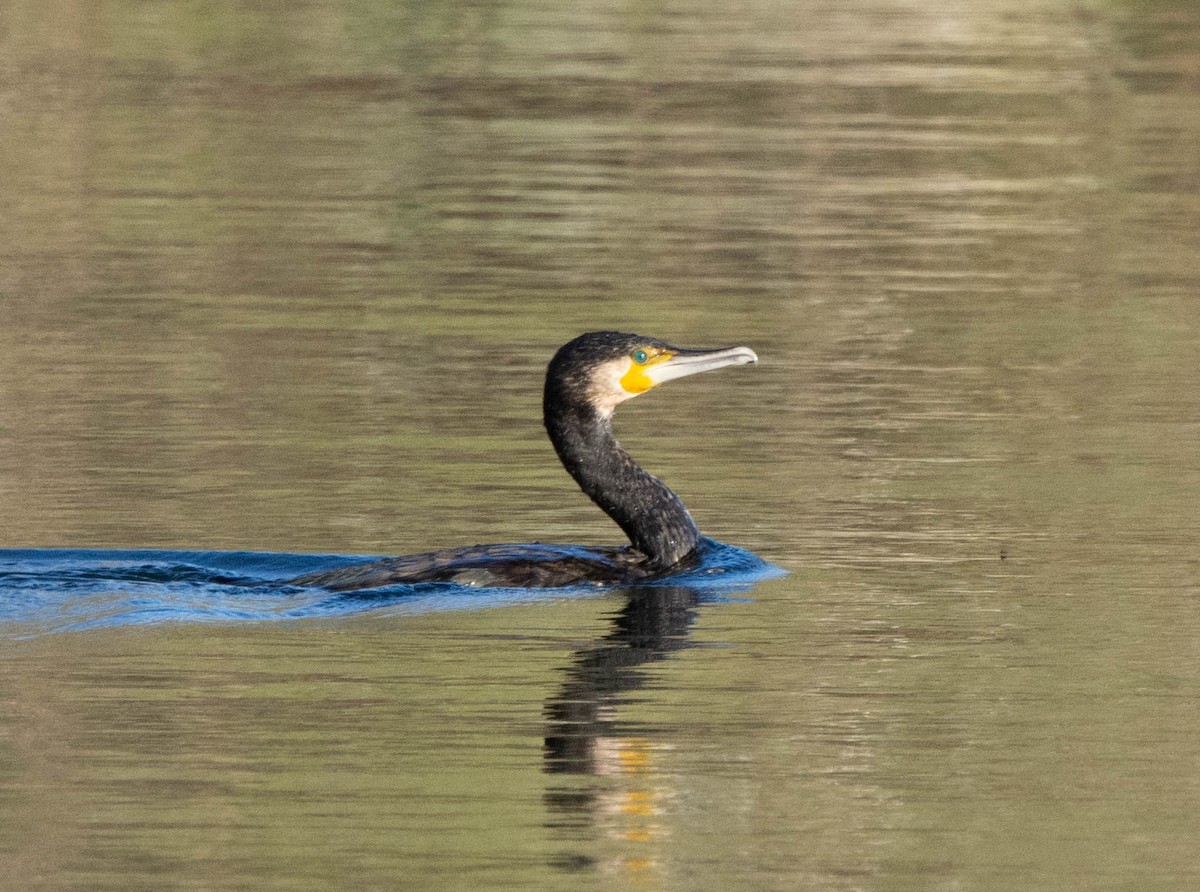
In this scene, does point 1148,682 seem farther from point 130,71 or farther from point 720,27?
point 720,27

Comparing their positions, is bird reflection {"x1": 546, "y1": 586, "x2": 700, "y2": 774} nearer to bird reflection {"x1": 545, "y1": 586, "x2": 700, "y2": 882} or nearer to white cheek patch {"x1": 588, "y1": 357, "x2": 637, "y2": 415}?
bird reflection {"x1": 545, "y1": 586, "x2": 700, "y2": 882}

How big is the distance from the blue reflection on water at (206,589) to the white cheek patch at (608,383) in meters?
0.74

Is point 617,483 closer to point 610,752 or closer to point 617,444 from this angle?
point 617,444

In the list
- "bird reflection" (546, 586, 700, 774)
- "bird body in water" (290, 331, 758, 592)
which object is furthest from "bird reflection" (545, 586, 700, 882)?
"bird body in water" (290, 331, 758, 592)

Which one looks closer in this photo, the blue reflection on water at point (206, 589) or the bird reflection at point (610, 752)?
the bird reflection at point (610, 752)

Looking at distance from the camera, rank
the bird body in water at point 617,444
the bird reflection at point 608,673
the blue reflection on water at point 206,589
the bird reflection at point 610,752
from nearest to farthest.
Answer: the bird reflection at point 610,752 → the bird reflection at point 608,673 → the blue reflection on water at point 206,589 → the bird body in water at point 617,444

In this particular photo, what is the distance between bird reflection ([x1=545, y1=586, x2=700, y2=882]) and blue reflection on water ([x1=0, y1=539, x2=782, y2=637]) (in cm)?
69

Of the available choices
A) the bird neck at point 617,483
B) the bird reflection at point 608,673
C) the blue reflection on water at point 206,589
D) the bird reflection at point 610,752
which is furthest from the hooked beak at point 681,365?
the bird reflection at point 610,752

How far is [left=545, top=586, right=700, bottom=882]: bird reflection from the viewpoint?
22.7 ft

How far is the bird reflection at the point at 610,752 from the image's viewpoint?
22.7 feet

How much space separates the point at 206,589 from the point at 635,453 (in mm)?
3338

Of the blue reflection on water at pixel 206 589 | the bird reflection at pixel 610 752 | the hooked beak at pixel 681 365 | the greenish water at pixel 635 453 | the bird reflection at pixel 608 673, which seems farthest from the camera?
the hooked beak at pixel 681 365

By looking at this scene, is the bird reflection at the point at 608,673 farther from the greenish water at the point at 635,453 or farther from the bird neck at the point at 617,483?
the bird neck at the point at 617,483

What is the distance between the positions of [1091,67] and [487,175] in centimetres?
1119
